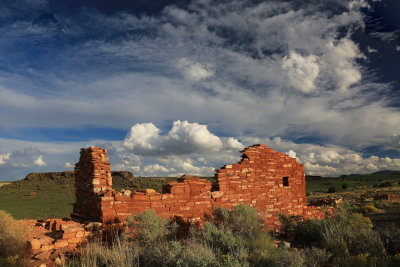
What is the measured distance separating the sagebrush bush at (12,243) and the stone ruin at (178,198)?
24 centimetres

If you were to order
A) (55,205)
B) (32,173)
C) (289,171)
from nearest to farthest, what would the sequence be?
(289,171) < (55,205) < (32,173)

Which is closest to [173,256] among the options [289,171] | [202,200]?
[202,200]

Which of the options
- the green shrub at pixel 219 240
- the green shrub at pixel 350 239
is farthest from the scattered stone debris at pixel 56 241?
the green shrub at pixel 350 239

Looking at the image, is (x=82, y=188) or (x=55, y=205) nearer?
(x=82, y=188)

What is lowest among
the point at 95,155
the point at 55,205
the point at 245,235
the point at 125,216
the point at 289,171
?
the point at 55,205

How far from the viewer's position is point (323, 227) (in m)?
9.46

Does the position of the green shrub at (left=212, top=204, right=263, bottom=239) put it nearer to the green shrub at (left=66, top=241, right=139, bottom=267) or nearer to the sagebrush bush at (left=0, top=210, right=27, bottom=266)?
the green shrub at (left=66, top=241, right=139, bottom=267)

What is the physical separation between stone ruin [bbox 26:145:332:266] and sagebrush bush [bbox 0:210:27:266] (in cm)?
24

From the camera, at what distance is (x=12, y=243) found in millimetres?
7574

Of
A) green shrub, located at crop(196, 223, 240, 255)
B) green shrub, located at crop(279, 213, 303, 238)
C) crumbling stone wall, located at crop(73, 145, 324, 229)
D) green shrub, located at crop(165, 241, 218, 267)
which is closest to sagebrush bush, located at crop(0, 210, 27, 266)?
crumbling stone wall, located at crop(73, 145, 324, 229)

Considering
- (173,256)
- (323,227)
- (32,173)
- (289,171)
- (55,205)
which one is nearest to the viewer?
(173,256)

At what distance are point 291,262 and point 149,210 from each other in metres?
4.51

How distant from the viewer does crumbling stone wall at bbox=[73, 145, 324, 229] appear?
354 inches

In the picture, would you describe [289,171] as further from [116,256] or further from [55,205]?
[55,205]
